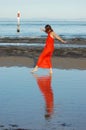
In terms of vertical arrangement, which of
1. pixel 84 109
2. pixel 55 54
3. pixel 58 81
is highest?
pixel 84 109

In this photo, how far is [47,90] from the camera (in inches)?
486

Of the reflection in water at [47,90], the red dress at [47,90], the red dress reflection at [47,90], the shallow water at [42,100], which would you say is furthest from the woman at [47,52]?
the red dress at [47,90]

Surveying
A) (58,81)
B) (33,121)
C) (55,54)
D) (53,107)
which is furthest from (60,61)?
(33,121)

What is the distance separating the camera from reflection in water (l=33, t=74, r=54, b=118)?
9891mm

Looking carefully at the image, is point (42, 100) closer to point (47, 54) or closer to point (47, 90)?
point (47, 90)

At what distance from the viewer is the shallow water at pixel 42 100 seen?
8.69 metres

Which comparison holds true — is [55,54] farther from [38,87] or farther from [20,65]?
[38,87]

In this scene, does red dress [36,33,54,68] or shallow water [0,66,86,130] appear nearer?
shallow water [0,66,86,130]

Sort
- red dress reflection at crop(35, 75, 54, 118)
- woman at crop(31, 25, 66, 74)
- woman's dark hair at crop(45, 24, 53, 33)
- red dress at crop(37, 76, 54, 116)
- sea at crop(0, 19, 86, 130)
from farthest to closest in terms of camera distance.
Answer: woman at crop(31, 25, 66, 74), woman's dark hair at crop(45, 24, 53, 33), red dress at crop(37, 76, 54, 116), red dress reflection at crop(35, 75, 54, 118), sea at crop(0, 19, 86, 130)

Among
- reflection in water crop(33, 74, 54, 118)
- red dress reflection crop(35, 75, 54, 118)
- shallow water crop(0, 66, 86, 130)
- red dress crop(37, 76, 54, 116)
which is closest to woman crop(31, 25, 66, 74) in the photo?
shallow water crop(0, 66, 86, 130)

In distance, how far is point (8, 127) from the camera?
27.5 ft

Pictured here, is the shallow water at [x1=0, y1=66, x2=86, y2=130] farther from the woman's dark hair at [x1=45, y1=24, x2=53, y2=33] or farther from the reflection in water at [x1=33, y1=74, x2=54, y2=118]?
the woman's dark hair at [x1=45, y1=24, x2=53, y2=33]

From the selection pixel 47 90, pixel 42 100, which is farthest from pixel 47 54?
pixel 42 100

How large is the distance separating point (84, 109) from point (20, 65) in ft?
29.4
